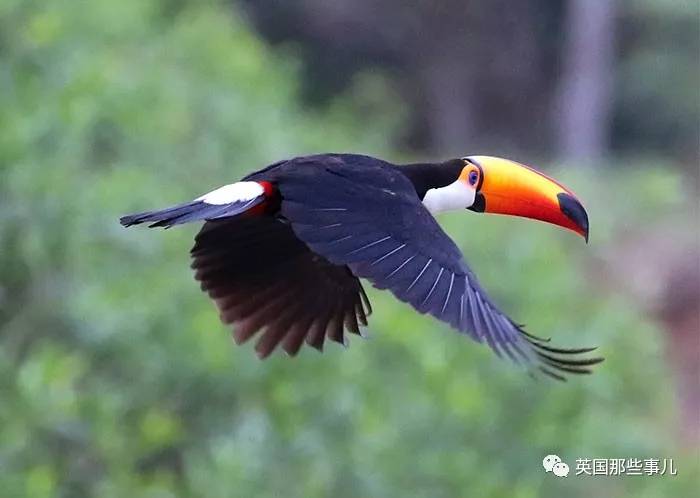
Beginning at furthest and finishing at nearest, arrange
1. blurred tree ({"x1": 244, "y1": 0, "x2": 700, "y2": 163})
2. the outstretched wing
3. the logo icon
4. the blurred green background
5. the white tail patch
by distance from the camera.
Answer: blurred tree ({"x1": 244, "y1": 0, "x2": 700, "y2": 163}) < the logo icon < the blurred green background < the white tail patch < the outstretched wing

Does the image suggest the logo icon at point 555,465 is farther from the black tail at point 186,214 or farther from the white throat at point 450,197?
the black tail at point 186,214

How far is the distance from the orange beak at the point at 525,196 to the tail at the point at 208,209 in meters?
0.91

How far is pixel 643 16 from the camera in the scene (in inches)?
892

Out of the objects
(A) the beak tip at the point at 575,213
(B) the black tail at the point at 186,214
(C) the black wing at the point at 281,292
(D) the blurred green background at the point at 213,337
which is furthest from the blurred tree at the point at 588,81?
(B) the black tail at the point at 186,214

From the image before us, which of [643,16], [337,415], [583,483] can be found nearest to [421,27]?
[643,16]

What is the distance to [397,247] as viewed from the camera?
5.43 meters

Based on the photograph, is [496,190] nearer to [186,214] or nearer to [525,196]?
[525,196]

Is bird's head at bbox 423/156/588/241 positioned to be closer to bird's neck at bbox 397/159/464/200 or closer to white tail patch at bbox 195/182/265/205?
bird's neck at bbox 397/159/464/200

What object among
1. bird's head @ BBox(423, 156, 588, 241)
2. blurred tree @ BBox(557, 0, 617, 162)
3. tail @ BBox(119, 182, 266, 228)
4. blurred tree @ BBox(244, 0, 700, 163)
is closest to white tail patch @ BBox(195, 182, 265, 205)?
tail @ BBox(119, 182, 266, 228)

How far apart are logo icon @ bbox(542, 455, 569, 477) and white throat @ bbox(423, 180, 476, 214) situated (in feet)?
9.81

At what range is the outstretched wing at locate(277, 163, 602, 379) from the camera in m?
5.02

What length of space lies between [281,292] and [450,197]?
2.51 ft

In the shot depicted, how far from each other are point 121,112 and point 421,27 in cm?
1437

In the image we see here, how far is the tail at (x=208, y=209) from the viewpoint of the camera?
17.2ft
